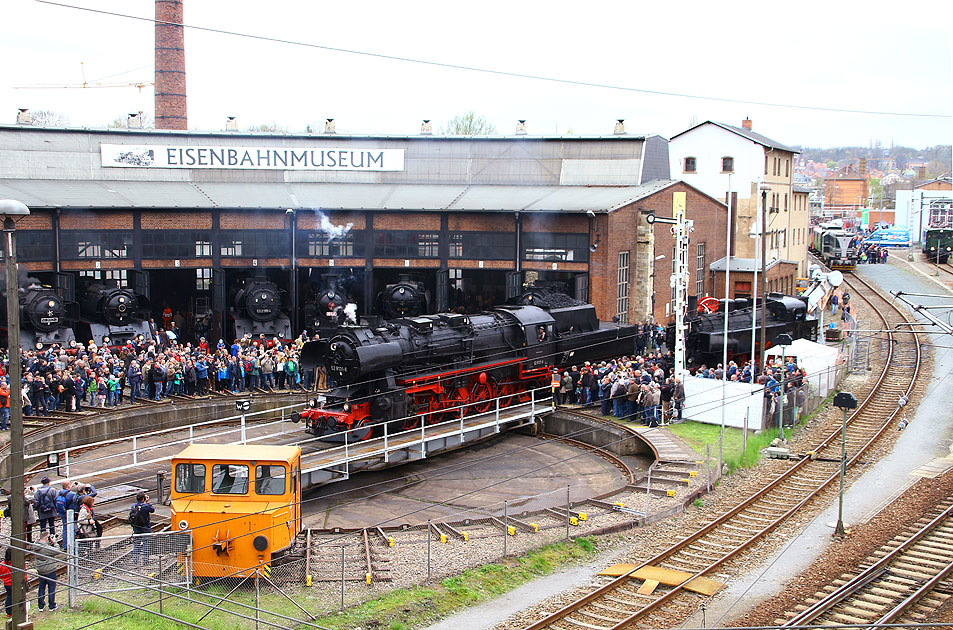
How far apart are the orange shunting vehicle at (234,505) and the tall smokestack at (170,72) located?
113ft

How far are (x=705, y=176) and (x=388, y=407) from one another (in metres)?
32.9

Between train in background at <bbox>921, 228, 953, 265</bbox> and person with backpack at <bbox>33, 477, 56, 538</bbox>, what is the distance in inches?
2150

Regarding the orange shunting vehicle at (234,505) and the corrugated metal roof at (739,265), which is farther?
the corrugated metal roof at (739,265)

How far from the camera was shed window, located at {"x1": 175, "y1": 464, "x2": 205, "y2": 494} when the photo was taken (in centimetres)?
1363

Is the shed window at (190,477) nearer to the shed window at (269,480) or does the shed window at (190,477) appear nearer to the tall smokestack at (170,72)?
the shed window at (269,480)

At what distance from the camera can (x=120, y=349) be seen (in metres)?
27.7

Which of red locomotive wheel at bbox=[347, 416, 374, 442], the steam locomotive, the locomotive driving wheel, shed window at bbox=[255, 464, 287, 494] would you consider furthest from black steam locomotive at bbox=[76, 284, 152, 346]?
shed window at bbox=[255, 464, 287, 494]

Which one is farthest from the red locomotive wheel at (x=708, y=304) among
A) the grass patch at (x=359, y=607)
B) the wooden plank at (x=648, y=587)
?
the wooden plank at (x=648, y=587)

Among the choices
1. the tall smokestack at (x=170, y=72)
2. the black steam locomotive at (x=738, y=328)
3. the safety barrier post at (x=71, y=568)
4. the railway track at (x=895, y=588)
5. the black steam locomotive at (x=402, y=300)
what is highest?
the tall smokestack at (x=170, y=72)

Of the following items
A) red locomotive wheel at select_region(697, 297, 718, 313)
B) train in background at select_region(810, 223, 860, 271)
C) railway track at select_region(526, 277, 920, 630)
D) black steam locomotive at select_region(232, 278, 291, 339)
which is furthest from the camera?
train in background at select_region(810, 223, 860, 271)

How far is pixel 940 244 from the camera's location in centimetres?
5722

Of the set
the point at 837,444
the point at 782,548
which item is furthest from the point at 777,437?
the point at 782,548

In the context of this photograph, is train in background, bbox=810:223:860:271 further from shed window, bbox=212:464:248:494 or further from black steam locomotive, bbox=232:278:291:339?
shed window, bbox=212:464:248:494

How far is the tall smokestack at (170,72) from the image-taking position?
44281 millimetres
